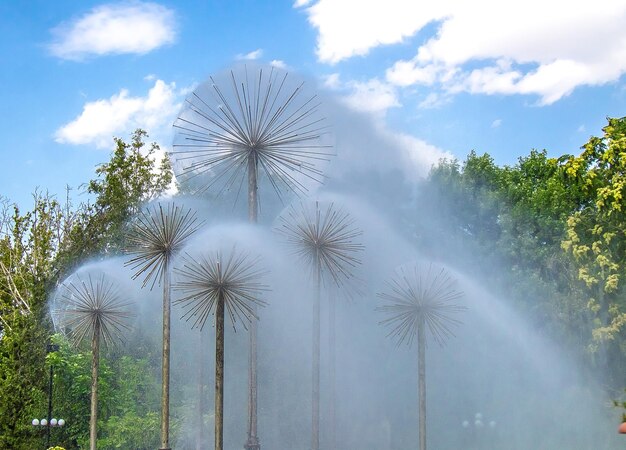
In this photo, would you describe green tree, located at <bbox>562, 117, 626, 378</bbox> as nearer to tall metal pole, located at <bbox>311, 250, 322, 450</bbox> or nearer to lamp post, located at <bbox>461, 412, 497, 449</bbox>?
lamp post, located at <bbox>461, 412, 497, 449</bbox>

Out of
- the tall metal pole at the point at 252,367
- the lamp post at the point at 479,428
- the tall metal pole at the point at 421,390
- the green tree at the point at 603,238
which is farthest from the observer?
the lamp post at the point at 479,428

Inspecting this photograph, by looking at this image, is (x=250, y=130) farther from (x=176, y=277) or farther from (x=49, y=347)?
(x=49, y=347)

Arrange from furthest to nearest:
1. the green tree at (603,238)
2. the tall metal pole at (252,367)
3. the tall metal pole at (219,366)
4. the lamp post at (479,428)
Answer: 1. the lamp post at (479,428)
2. the green tree at (603,238)
3. the tall metal pole at (252,367)
4. the tall metal pole at (219,366)

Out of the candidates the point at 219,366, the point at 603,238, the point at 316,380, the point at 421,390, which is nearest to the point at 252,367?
the point at 316,380

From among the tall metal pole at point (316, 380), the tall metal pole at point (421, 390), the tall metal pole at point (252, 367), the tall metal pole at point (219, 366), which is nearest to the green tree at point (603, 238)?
the tall metal pole at point (421, 390)

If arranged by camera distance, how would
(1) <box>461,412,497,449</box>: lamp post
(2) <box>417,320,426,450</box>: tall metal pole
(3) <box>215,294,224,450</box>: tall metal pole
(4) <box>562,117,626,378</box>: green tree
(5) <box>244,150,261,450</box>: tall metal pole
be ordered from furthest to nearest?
1. (1) <box>461,412,497,449</box>: lamp post
2. (4) <box>562,117,626,378</box>: green tree
3. (2) <box>417,320,426,450</box>: tall metal pole
4. (5) <box>244,150,261,450</box>: tall metal pole
5. (3) <box>215,294,224,450</box>: tall metal pole

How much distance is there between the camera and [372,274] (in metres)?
37.1

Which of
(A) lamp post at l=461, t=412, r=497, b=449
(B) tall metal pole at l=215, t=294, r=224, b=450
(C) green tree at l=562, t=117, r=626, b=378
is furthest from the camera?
(A) lamp post at l=461, t=412, r=497, b=449

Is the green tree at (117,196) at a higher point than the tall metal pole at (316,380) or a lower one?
higher

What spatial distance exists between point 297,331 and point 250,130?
15117mm

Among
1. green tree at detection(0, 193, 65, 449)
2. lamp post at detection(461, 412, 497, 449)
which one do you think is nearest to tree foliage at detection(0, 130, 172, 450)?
green tree at detection(0, 193, 65, 449)

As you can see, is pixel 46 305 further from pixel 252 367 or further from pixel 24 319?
pixel 252 367

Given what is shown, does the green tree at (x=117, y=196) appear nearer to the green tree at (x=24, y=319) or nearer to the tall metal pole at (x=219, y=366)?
the green tree at (x=24, y=319)

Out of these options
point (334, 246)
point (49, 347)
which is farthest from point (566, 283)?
point (49, 347)
